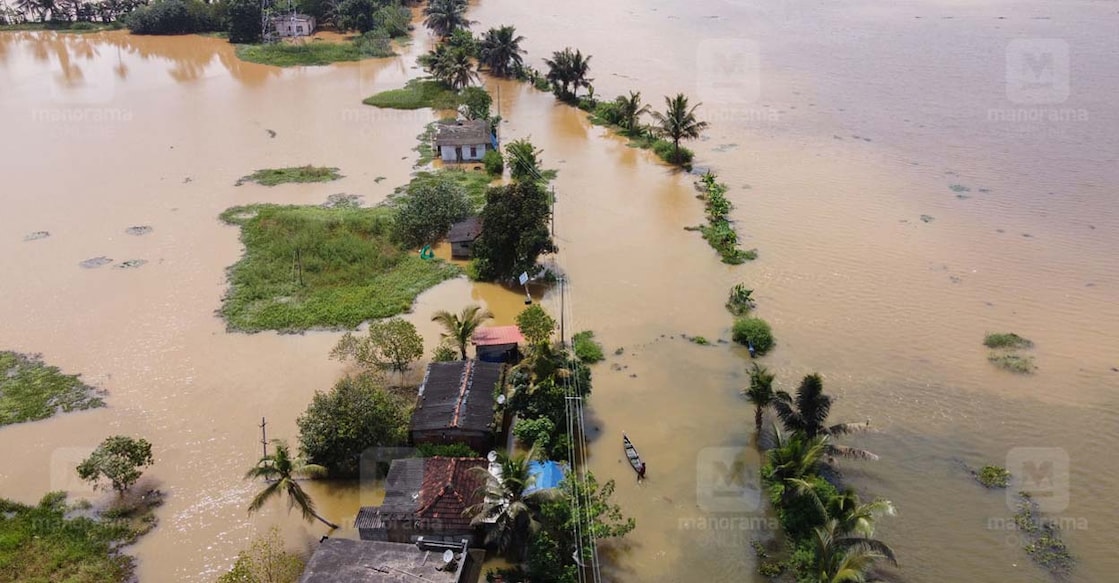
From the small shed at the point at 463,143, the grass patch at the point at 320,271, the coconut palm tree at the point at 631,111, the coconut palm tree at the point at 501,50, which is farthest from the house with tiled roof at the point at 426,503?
the coconut palm tree at the point at 501,50

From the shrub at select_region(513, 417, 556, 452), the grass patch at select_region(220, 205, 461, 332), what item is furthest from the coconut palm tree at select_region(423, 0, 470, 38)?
the shrub at select_region(513, 417, 556, 452)

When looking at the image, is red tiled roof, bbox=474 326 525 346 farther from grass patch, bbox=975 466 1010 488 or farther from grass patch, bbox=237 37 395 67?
grass patch, bbox=237 37 395 67

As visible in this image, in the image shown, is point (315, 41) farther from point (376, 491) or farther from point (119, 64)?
point (376, 491)

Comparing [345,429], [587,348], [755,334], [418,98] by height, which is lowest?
[345,429]

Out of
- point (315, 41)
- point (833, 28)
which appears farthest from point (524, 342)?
point (833, 28)

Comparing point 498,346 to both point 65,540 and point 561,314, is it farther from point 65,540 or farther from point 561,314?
point 65,540

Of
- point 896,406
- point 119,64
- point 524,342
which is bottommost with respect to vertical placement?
point 896,406

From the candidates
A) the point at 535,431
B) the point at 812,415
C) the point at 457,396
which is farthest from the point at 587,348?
the point at 812,415
